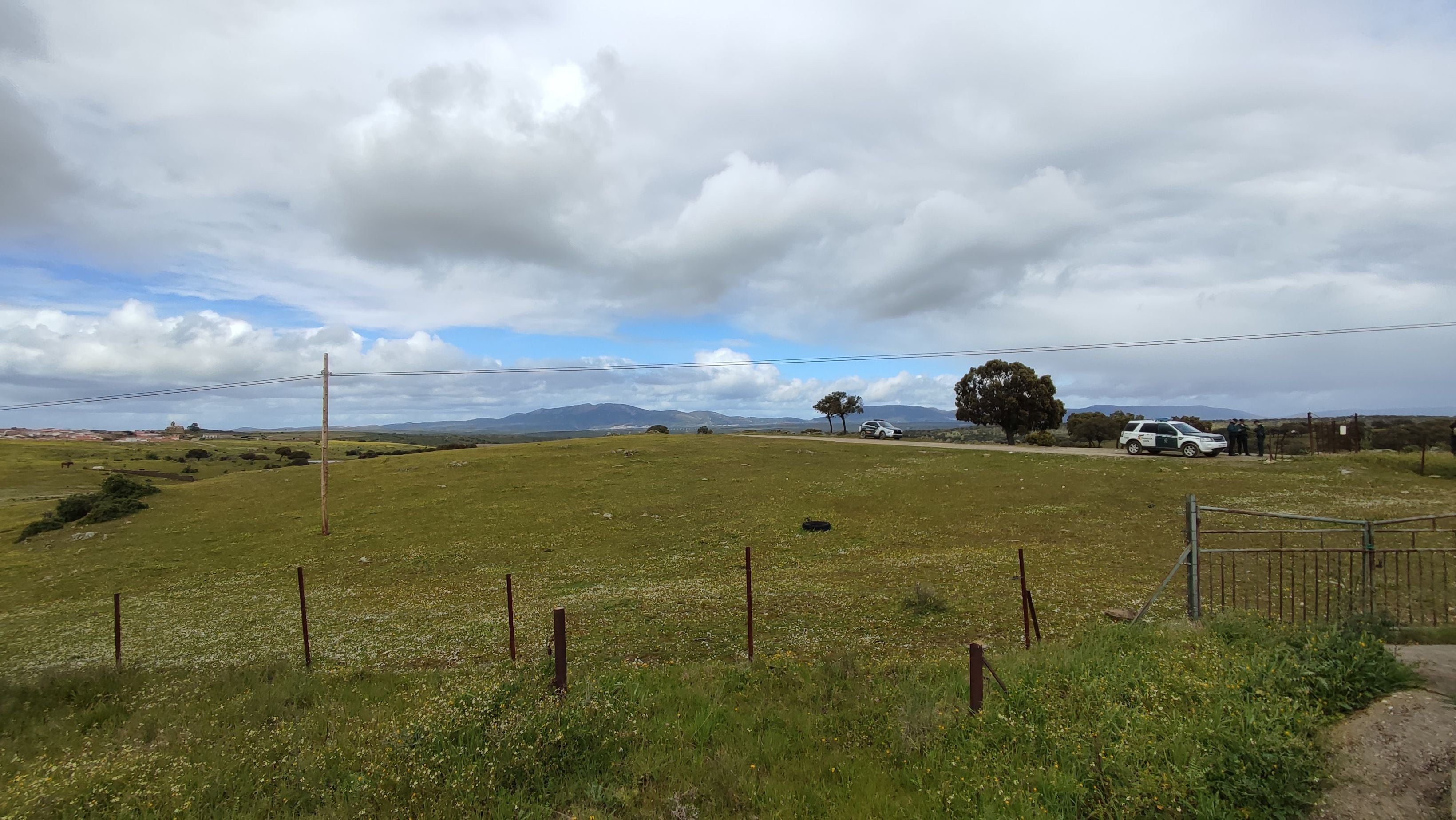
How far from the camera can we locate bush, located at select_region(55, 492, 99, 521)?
4084 cm

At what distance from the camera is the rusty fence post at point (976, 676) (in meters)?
7.52

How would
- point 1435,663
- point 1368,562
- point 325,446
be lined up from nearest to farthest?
point 1435,663
point 1368,562
point 325,446

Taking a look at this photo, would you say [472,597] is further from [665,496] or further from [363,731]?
[665,496]

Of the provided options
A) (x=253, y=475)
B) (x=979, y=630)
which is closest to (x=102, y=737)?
(x=979, y=630)

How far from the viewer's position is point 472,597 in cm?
2072

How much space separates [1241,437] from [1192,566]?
38691 mm

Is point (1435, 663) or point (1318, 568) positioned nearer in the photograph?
point (1435, 663)

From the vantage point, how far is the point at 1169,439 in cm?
4203

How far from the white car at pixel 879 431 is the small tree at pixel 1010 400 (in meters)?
7.39

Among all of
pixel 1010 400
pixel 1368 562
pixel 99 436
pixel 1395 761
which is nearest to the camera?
pixel 1395 761

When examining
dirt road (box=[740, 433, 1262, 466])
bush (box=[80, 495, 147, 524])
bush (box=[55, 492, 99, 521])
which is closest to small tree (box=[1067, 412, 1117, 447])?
dirt road (box=[740, 433, 1262, 466])

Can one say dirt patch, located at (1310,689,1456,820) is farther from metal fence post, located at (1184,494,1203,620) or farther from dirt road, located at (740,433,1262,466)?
dirt road, located at (740,433,1262,466)

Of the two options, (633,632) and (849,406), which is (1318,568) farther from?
(849,406)

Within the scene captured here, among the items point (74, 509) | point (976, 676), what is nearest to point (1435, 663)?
point (976, 676)
